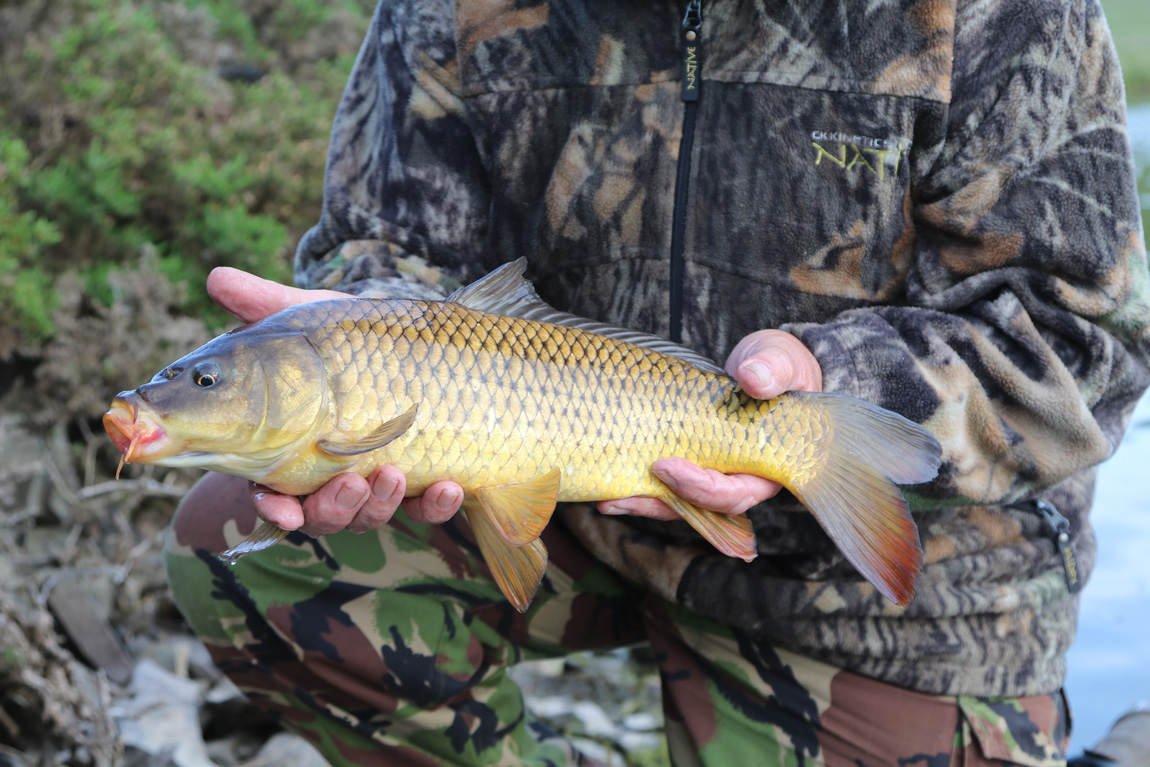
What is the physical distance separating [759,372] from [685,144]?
0.54 m

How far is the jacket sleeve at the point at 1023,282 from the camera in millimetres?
1704

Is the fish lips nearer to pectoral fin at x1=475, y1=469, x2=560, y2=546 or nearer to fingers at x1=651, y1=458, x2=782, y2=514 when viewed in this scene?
pectoral fin at x1=475, y1=469, x2=560, y2=546

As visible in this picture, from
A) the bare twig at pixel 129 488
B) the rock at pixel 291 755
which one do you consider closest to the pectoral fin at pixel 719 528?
the rock at pixel 291 755

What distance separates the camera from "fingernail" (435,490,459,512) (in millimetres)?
1462

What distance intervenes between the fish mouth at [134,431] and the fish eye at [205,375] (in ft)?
0.24

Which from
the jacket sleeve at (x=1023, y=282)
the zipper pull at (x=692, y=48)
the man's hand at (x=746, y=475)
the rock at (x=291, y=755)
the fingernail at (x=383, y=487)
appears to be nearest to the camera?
the fingernail at (x=383, y=487)

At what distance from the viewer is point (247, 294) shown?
157 centimetres

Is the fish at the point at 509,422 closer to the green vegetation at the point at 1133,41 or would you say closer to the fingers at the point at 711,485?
the fingers at the point at 711,485

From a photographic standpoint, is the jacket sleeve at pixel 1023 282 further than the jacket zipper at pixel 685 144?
No

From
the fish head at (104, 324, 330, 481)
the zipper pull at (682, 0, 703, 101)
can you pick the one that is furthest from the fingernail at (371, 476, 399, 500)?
the zipper pull at (682, 0, 703, 101)

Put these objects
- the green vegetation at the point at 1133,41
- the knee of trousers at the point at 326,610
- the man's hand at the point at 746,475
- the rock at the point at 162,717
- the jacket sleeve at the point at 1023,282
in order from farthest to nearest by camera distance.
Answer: the green vegetation at the point at 1133,41 < the rock at the point at 162,717 < the knee of trousers at the point at 326,610 < the jacket sleeve at the point at 1023,282 < the man's hand at the point at 746,475

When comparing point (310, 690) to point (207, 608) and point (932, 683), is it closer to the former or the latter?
point (207, 608)

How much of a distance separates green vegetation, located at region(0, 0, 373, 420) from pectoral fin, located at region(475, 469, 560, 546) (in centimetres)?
177

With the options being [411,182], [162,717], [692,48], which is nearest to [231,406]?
[411,182]
